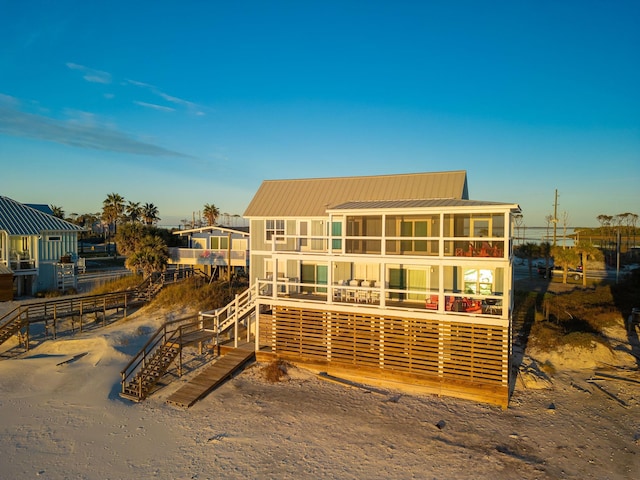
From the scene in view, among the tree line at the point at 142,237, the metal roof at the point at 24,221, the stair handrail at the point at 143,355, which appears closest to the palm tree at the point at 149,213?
the tree line at the point at 142,237

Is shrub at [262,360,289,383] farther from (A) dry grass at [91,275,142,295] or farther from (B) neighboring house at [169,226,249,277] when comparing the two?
(A) dry grass at [91,275,142,295]

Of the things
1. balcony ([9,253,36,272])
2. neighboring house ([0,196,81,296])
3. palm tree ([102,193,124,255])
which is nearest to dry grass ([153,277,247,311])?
neighboring house ([0,196,81,296])

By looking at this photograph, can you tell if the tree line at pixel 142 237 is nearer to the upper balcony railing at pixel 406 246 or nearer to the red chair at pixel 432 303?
the upper balcony railing at pixel 406 246

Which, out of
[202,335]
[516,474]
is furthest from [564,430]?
[202,335]

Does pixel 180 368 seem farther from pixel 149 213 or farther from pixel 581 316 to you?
pixel 149 213

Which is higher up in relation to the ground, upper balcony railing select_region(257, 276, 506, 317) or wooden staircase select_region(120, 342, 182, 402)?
upper balcony railing select_region(257, 276, 506, 317)

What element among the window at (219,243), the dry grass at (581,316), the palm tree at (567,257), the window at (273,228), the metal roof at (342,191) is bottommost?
the dry grass at (581,316)
